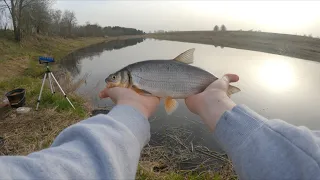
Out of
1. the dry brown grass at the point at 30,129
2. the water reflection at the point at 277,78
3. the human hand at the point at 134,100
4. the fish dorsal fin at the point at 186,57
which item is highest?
the fish dorsal fin at the point at 186,57

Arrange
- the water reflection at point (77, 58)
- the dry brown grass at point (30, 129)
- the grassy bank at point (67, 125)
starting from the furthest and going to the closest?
the water reflection at point (77, 58), the dry brown grass at point (30, 129), the grassy bank at point (67, 125)

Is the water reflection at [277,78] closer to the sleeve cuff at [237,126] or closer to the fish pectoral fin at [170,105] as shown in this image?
the fish pectoral fin at [170,105]

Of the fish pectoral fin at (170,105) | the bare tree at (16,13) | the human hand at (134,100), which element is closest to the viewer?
the human hand at (134,100)

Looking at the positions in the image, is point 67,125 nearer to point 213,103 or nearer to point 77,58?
point 213,103

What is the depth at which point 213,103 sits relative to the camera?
2.27m

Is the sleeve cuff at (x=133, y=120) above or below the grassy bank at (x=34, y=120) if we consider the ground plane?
above

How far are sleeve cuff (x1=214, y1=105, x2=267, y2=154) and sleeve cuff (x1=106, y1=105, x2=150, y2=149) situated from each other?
0.55 meters

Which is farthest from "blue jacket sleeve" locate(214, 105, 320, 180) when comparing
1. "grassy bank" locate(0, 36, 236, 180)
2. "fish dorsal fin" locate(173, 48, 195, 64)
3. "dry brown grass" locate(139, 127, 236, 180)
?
"dry brown grass" locate(139, 127, 236, 180)

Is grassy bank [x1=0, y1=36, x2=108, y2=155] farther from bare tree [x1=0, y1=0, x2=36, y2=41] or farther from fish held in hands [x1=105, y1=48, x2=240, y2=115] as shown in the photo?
bare tree [x1=0, y1=0, x2=36, y2=41]

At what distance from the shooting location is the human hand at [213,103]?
206 cm

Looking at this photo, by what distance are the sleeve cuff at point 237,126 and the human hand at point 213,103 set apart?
8.9 inches

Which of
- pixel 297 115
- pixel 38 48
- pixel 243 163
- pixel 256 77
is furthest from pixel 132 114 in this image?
pixel 38 48

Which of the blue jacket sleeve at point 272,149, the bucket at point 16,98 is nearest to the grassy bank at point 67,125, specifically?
Result: the bucket at point 16,98

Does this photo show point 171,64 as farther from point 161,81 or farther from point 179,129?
point 179,129
